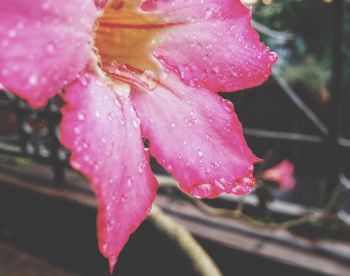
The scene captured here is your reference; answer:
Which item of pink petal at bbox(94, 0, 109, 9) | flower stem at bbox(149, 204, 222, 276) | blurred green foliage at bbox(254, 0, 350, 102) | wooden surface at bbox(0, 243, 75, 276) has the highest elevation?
pink petal at bbox(94, 0, 109, 9)

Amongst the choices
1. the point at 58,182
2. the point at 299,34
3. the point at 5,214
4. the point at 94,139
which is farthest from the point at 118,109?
the point at 299,34

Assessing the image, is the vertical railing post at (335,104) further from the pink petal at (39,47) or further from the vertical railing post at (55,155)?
the pink petal at (39,47)

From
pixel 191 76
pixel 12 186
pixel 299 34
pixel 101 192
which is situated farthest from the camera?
pixel 299 34

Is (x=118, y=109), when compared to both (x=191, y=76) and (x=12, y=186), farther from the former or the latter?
(x=12, y=186)

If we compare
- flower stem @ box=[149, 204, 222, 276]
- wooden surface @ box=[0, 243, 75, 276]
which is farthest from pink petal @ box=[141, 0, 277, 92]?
wooden surface @ box=[0, 243, 75, 276]

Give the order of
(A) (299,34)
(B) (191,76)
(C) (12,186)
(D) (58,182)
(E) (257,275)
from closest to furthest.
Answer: (B) (191,76)
(E) (257,275)
(D) (58,182)
(C) (12,186)
(A) (299,34)

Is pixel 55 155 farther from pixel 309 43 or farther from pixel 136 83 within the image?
pixel 309 43

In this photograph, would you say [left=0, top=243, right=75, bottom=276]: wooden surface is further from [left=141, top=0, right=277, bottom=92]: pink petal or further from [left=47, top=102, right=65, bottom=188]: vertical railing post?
[left=141, top=0, right=277, bottom=92]: pink petal
